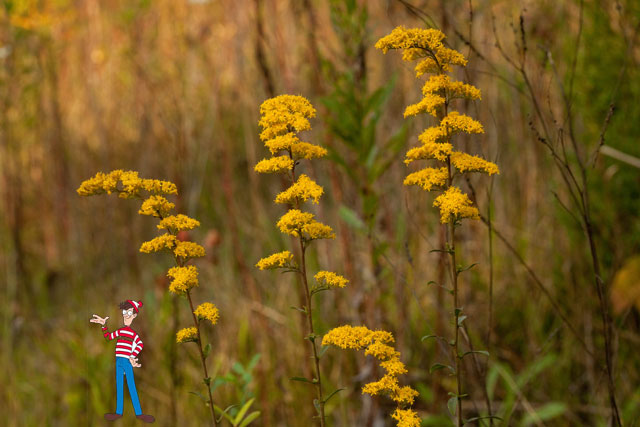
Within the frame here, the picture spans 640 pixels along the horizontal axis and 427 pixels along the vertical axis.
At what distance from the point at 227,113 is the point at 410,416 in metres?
3.81

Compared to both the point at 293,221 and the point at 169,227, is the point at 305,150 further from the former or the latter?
the point at 169,227

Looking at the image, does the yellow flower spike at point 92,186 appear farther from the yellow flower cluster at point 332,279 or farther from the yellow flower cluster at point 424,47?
the yellow flower cluster at point 424,47

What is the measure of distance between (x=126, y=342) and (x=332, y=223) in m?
2.62

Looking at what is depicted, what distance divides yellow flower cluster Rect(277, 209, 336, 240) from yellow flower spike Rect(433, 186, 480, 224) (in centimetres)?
18

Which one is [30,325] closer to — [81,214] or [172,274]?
[81,214]

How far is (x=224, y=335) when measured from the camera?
2.86m

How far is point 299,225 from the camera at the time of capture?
103 centimetres

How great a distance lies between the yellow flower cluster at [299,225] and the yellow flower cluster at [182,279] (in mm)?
154

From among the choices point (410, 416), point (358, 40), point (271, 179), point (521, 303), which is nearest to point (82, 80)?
point (271, 179)

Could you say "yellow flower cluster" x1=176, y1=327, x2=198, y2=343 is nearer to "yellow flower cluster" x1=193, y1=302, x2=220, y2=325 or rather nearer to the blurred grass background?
"yellow flower cluster" x1=193, y1=302, x2=220, y2=325

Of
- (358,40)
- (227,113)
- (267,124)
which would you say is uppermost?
(227,113)

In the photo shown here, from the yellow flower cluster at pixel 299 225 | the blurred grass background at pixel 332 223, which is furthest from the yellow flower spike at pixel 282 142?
the blurred grass background at pixel 332 223

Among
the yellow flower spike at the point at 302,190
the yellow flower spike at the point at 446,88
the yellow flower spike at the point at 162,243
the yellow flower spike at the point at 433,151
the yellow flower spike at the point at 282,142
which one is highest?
the yellow flower spike at the point at 446,88

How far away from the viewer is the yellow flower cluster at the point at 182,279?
37.7 inches
